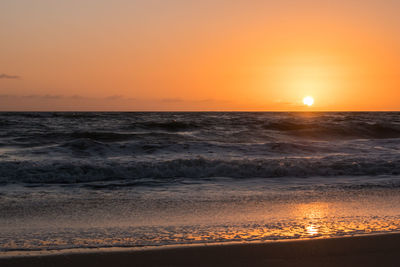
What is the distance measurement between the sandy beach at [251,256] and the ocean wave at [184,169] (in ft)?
16.9

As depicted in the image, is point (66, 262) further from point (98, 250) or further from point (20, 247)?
point (20, 247)

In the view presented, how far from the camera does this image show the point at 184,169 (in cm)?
978

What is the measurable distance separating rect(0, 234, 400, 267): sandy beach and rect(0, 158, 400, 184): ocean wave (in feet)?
16.9

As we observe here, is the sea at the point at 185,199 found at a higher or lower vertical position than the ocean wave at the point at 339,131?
lower

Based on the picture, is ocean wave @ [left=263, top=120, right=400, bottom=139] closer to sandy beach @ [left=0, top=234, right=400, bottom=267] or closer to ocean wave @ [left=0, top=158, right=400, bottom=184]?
ocean wave @ [left=0, top=158, right=400, bottom=184]

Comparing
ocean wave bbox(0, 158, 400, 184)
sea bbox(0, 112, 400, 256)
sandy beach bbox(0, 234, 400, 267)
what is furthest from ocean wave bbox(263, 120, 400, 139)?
sandy beach bbox(0, 234, 400, 267)

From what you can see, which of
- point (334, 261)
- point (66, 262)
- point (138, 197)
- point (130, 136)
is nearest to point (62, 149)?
point (130, 136)

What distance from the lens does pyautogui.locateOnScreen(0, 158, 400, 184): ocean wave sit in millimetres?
8758

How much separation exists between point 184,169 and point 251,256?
623 centimetres

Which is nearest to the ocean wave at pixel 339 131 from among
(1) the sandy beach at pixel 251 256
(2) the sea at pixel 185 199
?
(2) the sea at pixel 185 199

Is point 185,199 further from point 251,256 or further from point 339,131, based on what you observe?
point 339,131

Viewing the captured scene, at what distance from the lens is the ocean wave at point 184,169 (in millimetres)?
8758

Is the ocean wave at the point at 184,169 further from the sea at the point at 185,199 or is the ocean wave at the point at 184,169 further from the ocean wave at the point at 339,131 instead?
the ocean wave at the point at 339,131

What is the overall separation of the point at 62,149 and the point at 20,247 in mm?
10184
